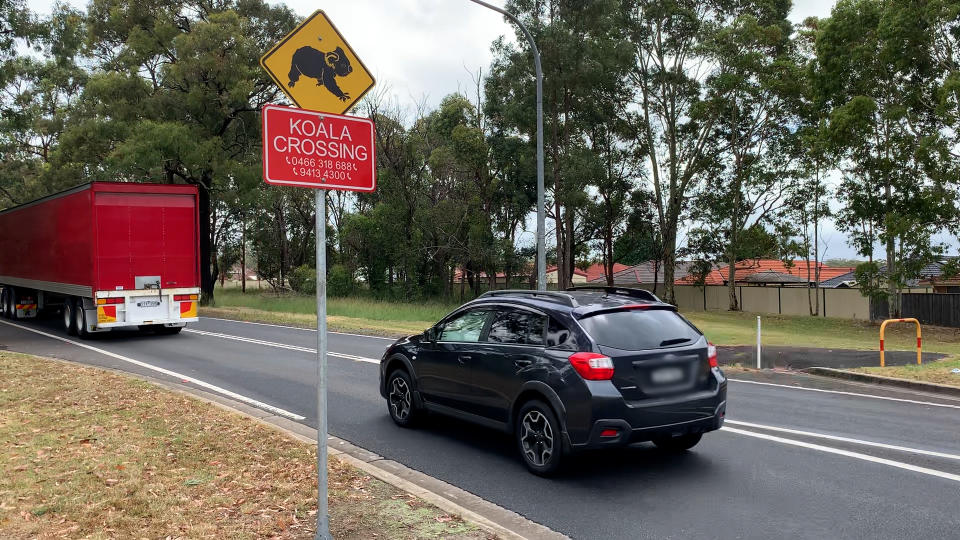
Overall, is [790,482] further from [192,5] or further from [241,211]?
[241,211]

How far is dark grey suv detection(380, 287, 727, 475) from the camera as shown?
575 cm

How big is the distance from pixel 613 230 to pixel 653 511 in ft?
151

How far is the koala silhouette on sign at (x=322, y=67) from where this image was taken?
431 cm

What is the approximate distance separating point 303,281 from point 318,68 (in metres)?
40.1

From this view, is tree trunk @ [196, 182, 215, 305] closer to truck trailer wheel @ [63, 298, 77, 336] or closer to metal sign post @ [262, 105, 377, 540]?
truck trailer wheel @ [63, 298, 77, 336]

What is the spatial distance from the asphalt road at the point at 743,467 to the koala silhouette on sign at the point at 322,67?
335 centimetres

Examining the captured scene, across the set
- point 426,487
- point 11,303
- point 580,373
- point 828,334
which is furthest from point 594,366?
point 11,303

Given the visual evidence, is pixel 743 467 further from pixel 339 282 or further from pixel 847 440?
pixel 339 282

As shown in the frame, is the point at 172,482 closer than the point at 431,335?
Yes

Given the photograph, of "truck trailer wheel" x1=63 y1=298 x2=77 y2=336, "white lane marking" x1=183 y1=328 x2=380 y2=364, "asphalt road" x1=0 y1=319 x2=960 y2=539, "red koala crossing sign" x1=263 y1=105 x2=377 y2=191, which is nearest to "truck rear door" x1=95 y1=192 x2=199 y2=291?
"white lane marking" x1=183 y1=328 x2=380 y2=364

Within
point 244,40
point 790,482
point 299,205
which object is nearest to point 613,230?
point 299,205

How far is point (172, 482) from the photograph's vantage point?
18.4 feet

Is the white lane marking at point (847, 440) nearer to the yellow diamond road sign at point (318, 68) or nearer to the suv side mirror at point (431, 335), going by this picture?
the suv side mirror at point (431, 335)

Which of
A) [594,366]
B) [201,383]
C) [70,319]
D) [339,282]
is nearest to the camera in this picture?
[594,366]
